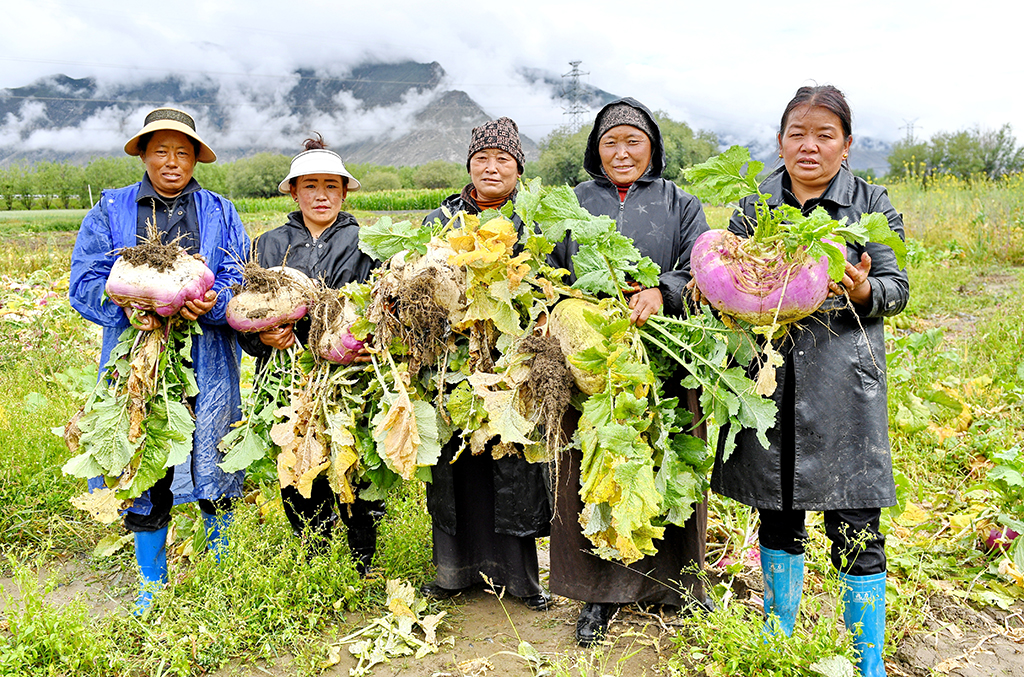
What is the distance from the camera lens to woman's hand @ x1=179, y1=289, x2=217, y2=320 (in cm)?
271

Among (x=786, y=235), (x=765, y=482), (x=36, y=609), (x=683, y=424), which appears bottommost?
(x=36, y=609)

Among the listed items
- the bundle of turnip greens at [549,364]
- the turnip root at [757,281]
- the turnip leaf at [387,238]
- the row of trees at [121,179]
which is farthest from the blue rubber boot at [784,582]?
the row of trees at [121,179]

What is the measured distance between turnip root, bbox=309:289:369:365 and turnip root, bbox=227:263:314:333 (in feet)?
0.25

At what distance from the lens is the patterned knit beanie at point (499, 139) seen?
2.85m

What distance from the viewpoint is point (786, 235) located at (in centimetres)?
194

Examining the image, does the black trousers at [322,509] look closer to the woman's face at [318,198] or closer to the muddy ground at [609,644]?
the muddy ground at [609,644]

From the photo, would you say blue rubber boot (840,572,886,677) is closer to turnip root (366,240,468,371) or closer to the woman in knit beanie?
the woman in knit beanie

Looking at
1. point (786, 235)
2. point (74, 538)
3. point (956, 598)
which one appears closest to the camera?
point (786, 235)

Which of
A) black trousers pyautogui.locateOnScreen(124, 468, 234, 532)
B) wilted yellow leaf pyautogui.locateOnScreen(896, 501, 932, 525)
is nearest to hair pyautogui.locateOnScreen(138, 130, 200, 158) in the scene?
black trousers pyautogui.locateOnScreen(124, 468, 234, 532)

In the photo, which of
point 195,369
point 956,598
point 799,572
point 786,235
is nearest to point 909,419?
point 956,598

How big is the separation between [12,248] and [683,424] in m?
14.3

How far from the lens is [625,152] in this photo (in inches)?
104

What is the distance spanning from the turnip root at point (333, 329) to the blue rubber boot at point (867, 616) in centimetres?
206

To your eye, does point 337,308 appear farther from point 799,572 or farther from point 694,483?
point 799,572
